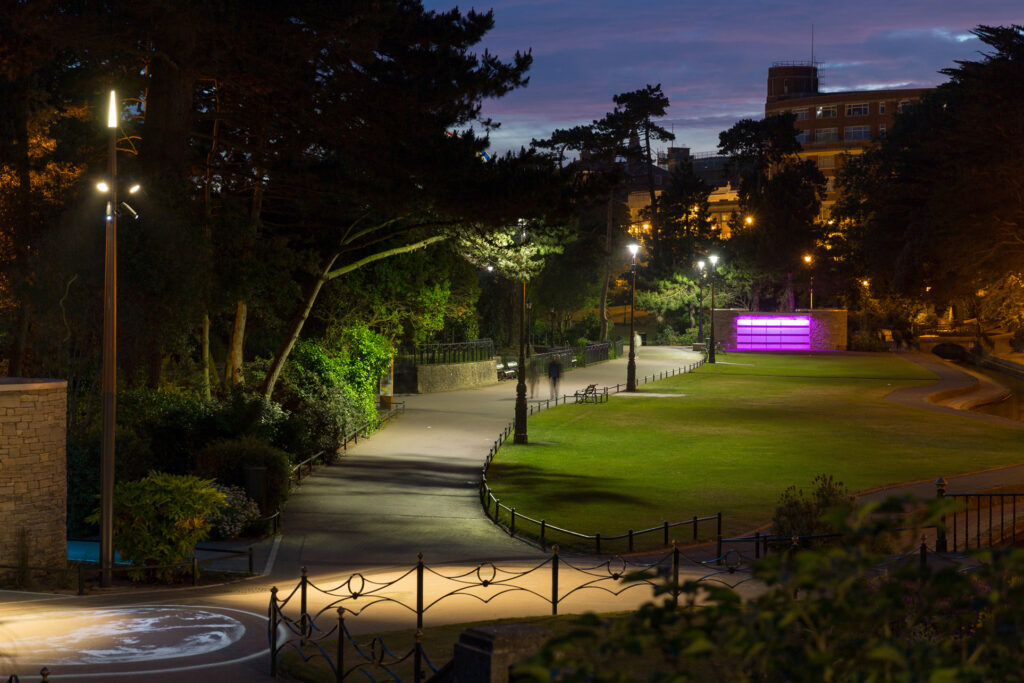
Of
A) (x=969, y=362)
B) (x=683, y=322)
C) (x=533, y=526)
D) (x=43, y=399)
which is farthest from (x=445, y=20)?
(x=683, y=322)

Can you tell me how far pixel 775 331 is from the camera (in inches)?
3659

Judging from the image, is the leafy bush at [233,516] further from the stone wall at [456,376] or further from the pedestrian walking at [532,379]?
the pedestrian walking at [532,379]

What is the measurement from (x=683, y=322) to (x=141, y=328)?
276ft

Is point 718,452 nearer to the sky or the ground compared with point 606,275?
nearer to the ground

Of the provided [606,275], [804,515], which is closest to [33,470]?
[804,515]

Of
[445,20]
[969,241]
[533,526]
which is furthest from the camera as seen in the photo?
[969,241]

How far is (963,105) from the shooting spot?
47000 millimetres

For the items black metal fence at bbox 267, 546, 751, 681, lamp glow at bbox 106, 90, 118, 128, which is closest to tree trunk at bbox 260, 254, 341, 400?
black metal fence at bbox 267, 546, 751, 681

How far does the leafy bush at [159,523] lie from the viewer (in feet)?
53.1

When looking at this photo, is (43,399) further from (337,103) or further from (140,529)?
(337,103)

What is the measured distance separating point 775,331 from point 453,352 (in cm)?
4872

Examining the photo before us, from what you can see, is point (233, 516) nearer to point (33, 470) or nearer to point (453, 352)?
point (33, 470)

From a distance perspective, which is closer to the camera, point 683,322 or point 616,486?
point 616,486

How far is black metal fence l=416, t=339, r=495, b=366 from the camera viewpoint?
5056 centimetres
